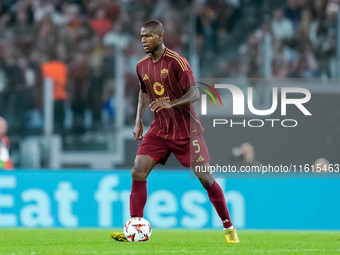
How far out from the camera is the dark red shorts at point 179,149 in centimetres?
607

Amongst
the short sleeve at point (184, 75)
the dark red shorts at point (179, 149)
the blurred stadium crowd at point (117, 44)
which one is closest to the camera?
the short sleeve at point (184, 75)

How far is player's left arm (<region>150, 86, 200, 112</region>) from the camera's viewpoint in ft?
19.2

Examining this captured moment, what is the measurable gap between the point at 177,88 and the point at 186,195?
3.28 m

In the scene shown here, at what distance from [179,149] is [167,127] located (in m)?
0.22

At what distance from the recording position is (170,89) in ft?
20.0

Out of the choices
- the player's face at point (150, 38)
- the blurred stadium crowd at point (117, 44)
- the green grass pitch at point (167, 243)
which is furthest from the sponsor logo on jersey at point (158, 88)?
the blurred stadium crowd at point (117, 44)

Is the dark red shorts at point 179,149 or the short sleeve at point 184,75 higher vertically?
the short sleeve at point 184,75

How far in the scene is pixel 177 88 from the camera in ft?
20.0

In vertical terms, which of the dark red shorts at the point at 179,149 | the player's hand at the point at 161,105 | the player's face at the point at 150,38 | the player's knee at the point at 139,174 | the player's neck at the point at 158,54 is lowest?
the player's knee at the point at 139,174

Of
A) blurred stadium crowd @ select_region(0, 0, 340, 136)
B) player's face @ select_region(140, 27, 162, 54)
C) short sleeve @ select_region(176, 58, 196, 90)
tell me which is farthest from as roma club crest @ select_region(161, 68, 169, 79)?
blurred stadium crowd @ select_region(0, 0, 340, 136)

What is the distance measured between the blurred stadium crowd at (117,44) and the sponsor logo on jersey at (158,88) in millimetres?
4794

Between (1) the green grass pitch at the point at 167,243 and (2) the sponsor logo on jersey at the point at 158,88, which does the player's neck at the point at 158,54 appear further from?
(1) the green grass pitch at the point at 167,243

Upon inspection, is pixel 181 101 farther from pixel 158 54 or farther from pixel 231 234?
pixel 231 234

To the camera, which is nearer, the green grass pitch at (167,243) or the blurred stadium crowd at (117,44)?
the green grass pitch at (167,243)
